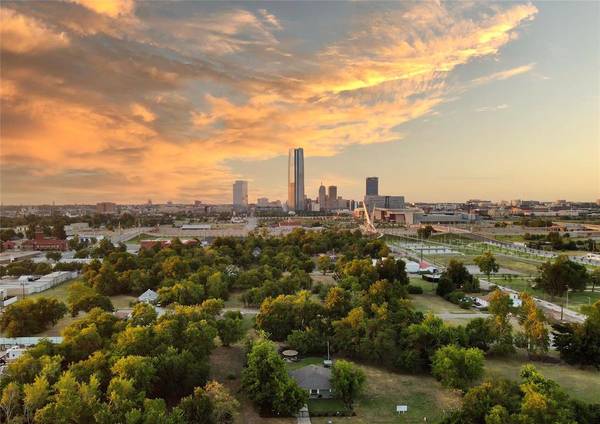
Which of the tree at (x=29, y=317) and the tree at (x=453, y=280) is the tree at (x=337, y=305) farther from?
the tree at (x=29, y=317)

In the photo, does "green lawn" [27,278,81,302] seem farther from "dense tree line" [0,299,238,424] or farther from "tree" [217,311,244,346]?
"tree" [217,311,244,346]

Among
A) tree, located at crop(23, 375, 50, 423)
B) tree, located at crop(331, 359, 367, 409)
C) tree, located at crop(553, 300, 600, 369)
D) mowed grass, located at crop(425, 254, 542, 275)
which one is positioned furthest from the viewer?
mowed grass, located at crop(425, 254, 542, 275)

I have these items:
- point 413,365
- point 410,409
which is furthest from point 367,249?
point 410,409

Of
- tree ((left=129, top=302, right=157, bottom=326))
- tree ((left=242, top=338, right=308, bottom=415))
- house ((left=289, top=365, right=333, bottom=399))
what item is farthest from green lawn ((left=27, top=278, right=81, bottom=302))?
house ((left=289, top=365, right=333, bottom=399))

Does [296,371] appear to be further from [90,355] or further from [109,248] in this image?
[109,248]

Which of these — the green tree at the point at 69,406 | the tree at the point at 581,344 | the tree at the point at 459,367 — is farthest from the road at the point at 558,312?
the green tree at the point at 69,406

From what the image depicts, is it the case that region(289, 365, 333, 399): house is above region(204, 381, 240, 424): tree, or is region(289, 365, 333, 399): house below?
below
